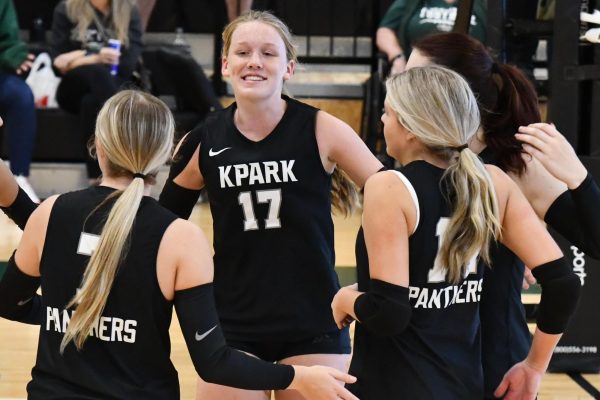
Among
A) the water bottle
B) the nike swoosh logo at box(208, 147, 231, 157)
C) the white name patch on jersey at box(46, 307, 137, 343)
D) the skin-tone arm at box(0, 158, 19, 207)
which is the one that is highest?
the nike swoosh logo at box(208, 147, 231, 157)

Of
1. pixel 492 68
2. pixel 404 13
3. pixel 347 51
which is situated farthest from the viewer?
pixel 347 51

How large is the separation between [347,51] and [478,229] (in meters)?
8.29

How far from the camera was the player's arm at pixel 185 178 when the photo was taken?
307 centimetres

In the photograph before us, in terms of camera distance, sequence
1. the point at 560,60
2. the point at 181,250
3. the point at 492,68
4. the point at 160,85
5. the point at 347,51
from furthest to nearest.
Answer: the point at 347,51
the point at 160,85
the point at 560,60
the point at 492,68
the point at 181,250

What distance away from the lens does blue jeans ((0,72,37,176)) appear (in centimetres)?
770

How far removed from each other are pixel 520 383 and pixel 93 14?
585cm

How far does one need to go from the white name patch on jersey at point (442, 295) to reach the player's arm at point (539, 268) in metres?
0.14

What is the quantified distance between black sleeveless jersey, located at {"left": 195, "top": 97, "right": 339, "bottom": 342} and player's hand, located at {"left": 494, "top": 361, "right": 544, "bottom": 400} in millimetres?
Result: 602

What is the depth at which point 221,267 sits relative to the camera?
9.87 ft

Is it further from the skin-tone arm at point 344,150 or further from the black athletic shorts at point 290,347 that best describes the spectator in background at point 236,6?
the black athletic shorts at point 290,347

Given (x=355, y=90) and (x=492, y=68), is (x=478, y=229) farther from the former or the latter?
(x=355, y=90)

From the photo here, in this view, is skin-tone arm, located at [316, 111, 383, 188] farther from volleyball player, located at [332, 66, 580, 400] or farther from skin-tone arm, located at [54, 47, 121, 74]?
skin-tone arm, located at [54, 47, 121, 74]

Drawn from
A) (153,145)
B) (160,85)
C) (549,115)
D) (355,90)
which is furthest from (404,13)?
(153,145)

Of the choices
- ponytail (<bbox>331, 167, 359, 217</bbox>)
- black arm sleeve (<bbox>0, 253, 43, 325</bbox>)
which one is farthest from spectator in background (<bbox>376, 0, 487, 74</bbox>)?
black arm sleeve (<bbox>0, 253, 43, 325</bbox>)
